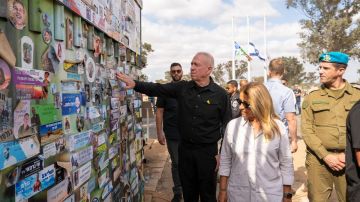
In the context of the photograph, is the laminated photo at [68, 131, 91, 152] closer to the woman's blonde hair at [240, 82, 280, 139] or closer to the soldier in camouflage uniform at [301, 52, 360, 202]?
the woman's blonde hair at [240, 82, 280, 139]

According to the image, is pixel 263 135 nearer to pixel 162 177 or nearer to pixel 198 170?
pixel 198 170

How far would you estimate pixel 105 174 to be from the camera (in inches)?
129

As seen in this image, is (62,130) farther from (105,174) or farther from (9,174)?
(105,174)

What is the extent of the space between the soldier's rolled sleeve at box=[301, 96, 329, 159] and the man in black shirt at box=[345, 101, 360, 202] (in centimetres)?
96

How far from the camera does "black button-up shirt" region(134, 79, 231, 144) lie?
4.16 metres

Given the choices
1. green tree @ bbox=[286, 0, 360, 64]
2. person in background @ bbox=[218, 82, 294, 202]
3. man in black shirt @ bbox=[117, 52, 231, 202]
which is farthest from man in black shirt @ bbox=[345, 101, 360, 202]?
green tree @ bbox=[286, 0, 360, 64]

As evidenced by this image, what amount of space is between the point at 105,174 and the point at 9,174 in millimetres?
1666

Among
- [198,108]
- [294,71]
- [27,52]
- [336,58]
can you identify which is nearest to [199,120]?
[198,108]

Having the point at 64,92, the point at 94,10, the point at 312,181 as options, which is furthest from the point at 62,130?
the point at 312,181

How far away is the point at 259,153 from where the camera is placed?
2881mm

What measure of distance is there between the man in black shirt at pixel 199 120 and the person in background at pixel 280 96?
3.70 ft

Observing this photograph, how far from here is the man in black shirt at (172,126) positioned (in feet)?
18.7

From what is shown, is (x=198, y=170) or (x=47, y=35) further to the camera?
(x=198, y=170)

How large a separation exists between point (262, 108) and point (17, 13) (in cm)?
180
